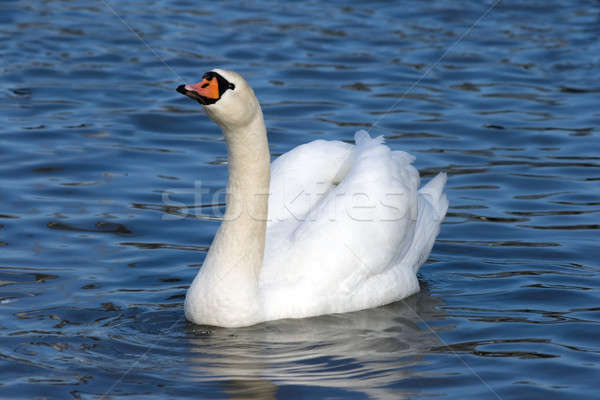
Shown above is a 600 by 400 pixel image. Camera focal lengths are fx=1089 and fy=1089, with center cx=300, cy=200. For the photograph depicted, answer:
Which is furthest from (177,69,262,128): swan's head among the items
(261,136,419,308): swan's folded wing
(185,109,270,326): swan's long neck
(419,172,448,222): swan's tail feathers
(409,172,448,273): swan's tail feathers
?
(419,172,448,222): swan's tail feathers

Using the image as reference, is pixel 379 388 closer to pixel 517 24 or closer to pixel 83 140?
pixel 83 140

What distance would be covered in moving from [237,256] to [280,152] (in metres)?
4.46

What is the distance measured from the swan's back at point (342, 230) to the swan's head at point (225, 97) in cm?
110

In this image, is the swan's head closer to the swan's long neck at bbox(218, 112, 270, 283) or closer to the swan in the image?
the swan

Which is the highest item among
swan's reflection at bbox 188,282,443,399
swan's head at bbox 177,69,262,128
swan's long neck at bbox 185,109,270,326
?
swan's head at bbox 177,69,262,128

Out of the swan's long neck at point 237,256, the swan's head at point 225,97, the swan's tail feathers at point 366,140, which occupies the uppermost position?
the swan's head at point 225,97

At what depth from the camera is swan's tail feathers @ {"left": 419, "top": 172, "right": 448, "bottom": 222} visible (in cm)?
873

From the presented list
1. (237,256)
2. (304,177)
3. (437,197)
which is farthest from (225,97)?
(437,197)

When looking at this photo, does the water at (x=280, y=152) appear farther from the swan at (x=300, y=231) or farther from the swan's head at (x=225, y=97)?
the swan's head at (x=225, y=97)

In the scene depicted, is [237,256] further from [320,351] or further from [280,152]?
[280,152]

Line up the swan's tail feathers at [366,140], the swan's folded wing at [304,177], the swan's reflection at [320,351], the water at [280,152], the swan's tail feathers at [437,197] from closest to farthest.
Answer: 1. the swan's reflection at [320,351]
2. the water at [280,152]
3. the swan's folded wing at [304,177]
4. the swan's tail feathers at [366,140]
5. the swan's tail feathers at [437,197]

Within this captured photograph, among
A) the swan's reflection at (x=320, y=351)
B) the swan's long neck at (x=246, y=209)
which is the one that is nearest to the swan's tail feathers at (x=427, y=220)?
the swan's reflection at (x=320, y=351)

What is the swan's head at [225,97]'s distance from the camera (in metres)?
6.29

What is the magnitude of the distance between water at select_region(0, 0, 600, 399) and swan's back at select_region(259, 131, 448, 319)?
179mm
